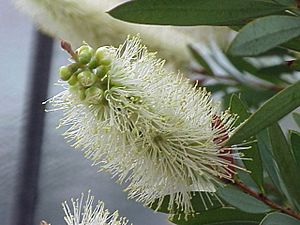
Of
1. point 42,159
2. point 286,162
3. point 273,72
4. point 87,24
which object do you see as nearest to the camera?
point 286,162

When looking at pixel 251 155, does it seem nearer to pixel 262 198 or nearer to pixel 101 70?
pixel 262 198

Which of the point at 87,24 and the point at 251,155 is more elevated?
the point at 87,24

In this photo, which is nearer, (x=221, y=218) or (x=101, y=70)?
(x=101, y=70)

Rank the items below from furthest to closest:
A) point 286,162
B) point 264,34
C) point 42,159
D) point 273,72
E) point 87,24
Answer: point 42,159 → point 273,72 → point 87,24 → point 286,162 → point 264,34

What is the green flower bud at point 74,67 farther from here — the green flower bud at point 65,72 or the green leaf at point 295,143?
the green leaf at point 295,143

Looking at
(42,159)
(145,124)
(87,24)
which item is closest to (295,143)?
(145,124)

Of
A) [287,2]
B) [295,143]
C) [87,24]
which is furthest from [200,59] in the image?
[287,2]

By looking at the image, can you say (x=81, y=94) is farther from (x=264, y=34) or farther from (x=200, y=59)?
(x=200, y=59)
